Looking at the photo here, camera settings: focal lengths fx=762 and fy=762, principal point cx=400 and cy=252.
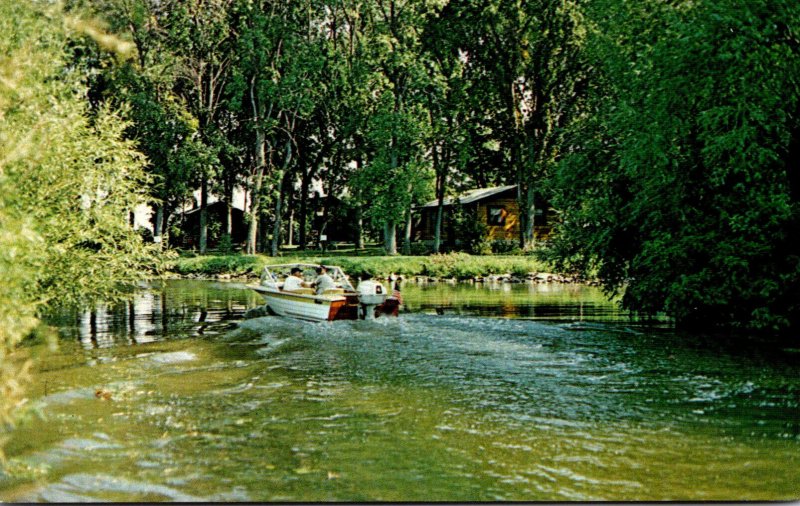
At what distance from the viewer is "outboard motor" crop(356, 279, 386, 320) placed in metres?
21.3

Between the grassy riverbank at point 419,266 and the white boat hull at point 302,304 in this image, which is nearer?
the white boat hull at point 302,304

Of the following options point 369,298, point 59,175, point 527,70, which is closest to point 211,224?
point 527,70

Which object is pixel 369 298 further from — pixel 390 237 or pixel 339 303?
pixel 390 237

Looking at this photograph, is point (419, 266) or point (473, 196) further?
point (473, 196)

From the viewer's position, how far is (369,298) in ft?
69.7

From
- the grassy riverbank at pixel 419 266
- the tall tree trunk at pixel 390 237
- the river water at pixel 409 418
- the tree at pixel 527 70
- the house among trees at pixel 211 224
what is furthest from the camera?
the house among trees at pixel 211 224

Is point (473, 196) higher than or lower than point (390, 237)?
higher

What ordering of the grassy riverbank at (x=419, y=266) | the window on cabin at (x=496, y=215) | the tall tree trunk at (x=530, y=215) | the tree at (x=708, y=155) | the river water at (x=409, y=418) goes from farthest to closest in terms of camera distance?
1. the window on cabin at (x=496, y=215)
2. the tall tree trunk at (x=530, y=215)
3. the grassy riverbank at (x=419, y=266)
4. the tree at (x=708, y=155)
5. the river water at (x=409, y=418)

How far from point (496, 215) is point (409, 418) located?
4897cm

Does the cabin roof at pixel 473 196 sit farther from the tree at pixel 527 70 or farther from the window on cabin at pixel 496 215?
the tree at pixel 527 70

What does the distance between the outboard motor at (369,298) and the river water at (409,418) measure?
6.28ft

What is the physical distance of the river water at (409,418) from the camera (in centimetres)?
766

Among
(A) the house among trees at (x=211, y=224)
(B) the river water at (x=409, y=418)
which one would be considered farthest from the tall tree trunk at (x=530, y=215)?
(B) the river water at (x=409, y=418)

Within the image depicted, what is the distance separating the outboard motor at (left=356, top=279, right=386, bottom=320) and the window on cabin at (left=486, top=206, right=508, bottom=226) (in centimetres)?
3772
